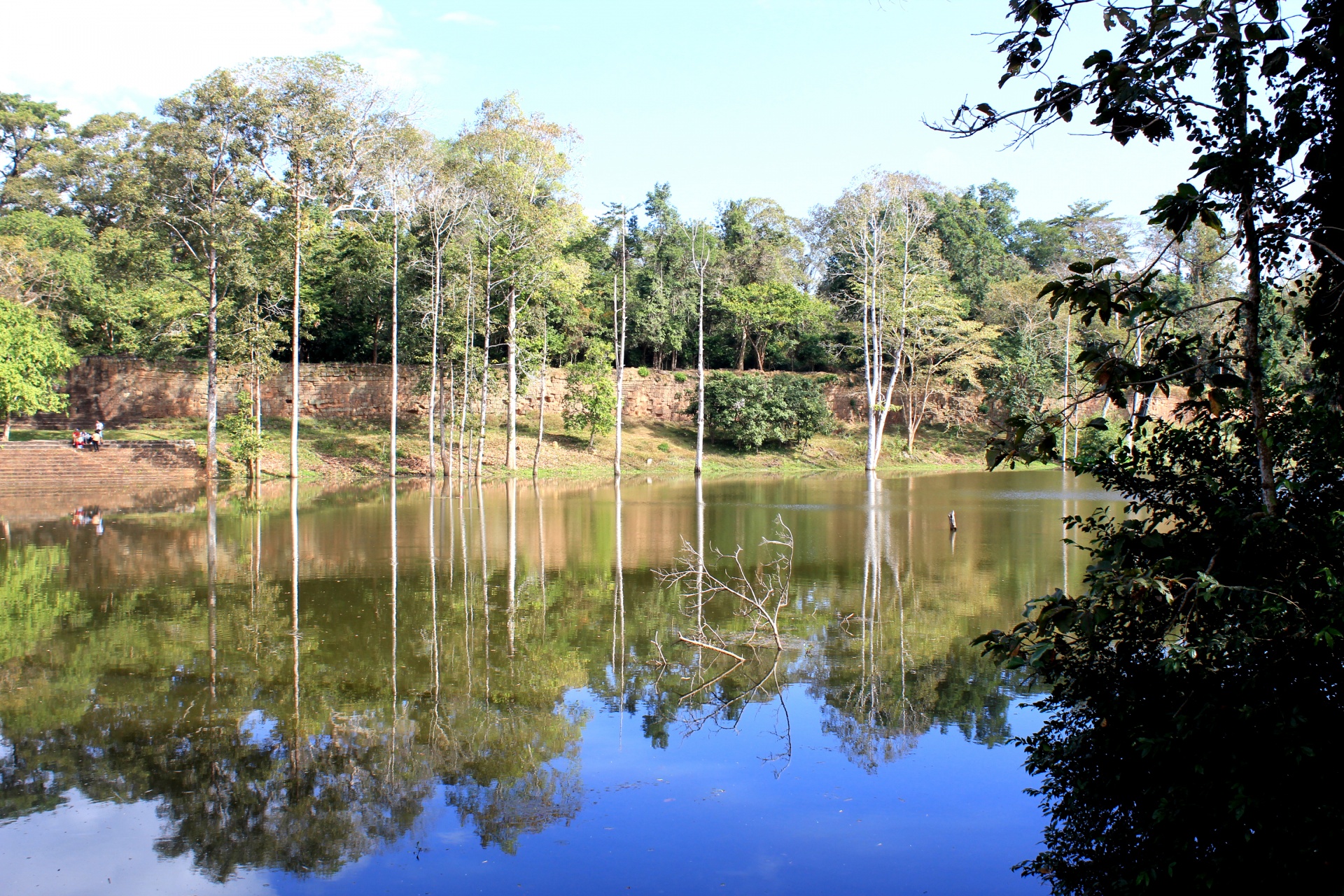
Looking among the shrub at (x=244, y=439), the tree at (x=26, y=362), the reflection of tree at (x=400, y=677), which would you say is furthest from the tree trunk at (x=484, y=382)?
the reflection of tree at (x=400, y=677)

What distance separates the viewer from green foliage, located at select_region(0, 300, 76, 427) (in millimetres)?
25500

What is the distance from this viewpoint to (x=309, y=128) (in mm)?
26078

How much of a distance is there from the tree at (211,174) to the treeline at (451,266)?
0.06 m

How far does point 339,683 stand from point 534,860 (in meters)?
3.46

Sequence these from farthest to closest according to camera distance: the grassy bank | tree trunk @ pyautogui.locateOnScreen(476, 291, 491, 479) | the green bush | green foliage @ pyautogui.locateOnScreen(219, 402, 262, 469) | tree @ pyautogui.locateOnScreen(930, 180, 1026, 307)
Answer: tree @ pyautogui.locateOnScreen(930, 180, 1026, 307), the green bush, tree trunk @ pyautogui.locateOnScreen(476, 291, 491, 479), the grassy bank, green foliage @ pyautogui.locateOnScreen(219, 402, 262, 469)

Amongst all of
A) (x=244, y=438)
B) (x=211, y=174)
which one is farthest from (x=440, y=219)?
(x=244, y=438)

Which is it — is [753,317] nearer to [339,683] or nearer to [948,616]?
[948,616]

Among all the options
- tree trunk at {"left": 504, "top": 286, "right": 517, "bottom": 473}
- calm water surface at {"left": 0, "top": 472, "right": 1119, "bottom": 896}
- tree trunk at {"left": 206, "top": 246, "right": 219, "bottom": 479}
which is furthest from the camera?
tree trunk at {"left": 504, "top": 286, "right": 517, "bottom": 473}

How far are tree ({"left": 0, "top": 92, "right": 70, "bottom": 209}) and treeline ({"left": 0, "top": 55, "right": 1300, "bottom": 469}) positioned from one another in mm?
130

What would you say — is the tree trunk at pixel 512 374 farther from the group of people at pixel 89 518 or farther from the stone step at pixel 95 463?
the group of people at pixel 89 518

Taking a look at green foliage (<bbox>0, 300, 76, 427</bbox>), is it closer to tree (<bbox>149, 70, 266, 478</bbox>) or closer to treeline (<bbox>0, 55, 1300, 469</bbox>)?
treeline (<bbox>0, 55, 1300, 469</bbox>)

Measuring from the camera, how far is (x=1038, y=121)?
352 cm

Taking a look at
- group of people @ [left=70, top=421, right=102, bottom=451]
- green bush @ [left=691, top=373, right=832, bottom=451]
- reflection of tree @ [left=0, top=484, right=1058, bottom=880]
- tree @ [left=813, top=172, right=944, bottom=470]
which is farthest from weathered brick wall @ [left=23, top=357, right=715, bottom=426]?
reflection of tree @ [left=0, top=484, right=1058, bottom=880]

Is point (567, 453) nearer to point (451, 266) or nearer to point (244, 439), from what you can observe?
point (451, 266)
